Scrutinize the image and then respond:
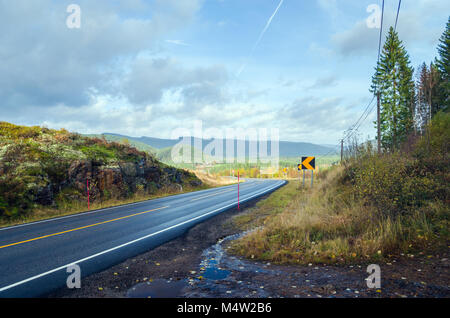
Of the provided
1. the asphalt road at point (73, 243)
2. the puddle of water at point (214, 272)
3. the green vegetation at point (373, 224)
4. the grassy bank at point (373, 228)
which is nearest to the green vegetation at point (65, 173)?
the asphalt road at point (73, 243)

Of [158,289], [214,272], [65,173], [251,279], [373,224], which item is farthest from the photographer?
[65,173]

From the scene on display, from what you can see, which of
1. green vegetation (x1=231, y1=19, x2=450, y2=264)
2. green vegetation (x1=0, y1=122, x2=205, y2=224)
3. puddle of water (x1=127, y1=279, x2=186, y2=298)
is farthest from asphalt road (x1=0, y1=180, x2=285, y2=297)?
green vegetation (x1=231, y1=19, x2=450, y2=264)

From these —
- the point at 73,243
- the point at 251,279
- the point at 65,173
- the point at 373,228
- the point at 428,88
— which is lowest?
the point at 73,243

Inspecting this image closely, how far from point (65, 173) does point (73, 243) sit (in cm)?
1036

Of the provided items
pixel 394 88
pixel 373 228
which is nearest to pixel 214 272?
pixel 373 228

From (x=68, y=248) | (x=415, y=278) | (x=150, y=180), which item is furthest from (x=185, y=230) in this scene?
(x=150, y=180)

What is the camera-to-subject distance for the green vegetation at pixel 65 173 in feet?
41.8

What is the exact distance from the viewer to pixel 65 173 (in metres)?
16.0

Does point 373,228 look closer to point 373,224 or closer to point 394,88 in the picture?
point 373,224

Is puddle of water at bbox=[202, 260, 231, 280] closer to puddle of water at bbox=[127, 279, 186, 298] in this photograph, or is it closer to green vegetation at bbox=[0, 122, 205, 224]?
puddle of water at bbox=[127, 279, 186, 298]

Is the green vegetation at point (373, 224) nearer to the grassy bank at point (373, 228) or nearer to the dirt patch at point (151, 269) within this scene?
the grassy bank at point (373, 228)
